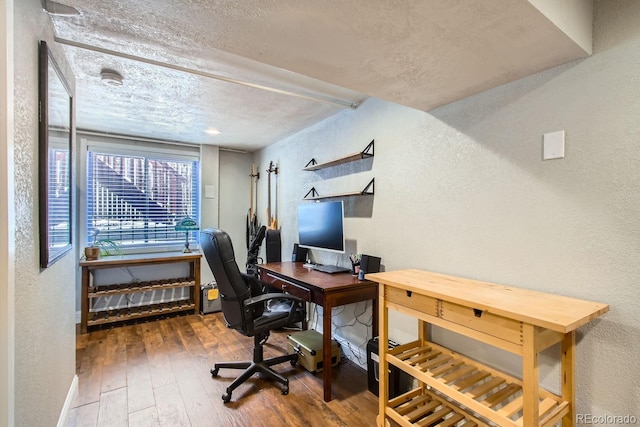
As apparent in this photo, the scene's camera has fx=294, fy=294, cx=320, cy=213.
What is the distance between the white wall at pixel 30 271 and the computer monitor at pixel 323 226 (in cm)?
183

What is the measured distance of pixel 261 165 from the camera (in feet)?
14.4

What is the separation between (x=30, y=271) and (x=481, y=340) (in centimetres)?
187

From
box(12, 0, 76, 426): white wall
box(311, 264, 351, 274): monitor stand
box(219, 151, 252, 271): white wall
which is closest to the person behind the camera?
box(12, 0, 76, 426): white wall

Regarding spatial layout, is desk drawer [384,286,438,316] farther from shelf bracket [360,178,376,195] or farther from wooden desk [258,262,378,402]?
shelf bracket [360,178,376,195]

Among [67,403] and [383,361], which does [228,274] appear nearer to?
[383,361]

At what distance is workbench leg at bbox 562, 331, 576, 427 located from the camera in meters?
1.29

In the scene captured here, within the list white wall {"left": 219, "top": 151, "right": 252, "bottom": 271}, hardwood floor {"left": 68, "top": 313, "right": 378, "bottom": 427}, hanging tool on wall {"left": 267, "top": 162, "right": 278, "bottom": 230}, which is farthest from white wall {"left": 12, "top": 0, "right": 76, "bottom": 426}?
white wall {"left": 219, "top": 151, "right": 252, "bottom": 271}

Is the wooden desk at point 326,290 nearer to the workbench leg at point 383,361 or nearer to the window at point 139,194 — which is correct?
the workbench leg at point 383,361

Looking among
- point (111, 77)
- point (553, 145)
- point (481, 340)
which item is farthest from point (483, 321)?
point (111, 77)

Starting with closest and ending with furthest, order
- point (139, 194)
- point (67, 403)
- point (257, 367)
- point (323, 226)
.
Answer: point (67, 403) < point (257, 367) < point (323, 226) < point (139, 194)

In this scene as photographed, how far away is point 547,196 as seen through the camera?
4.69ft

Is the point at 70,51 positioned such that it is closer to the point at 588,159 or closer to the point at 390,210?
the point at 390,210

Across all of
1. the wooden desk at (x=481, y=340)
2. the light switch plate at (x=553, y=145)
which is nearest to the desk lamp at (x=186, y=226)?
the wooden desk at (x=481, y=340)

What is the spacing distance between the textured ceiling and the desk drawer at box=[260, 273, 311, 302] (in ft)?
Result: 4.85
